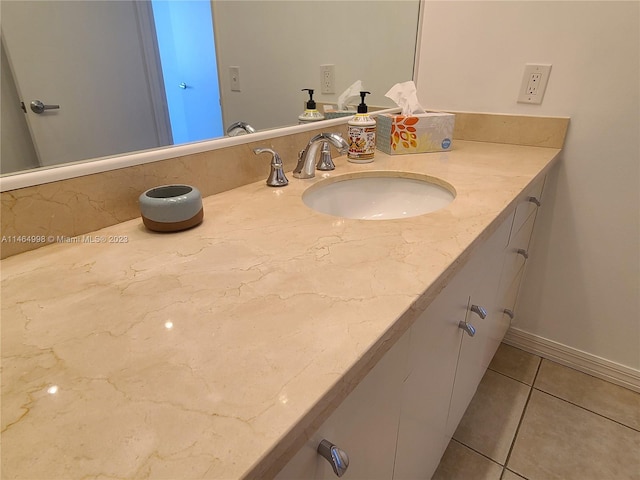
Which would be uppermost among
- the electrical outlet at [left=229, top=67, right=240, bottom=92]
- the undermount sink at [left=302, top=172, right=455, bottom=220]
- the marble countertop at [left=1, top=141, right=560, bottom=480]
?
the electrical outlet at [left=229, top=67, right=240, bottom=92]

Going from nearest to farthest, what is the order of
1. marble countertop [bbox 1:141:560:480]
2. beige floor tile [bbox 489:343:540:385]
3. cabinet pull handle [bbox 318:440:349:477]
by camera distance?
marble countertop [bbox 1:141:560:480]
cabinet pull handle [bbox 318:440:349:477]
beige floor tile [bbox 489:343:540:385]

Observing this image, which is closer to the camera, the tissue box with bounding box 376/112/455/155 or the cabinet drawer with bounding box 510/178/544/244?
the cabinet drawer with bounding box 510/178/544/244

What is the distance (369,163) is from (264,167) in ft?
1.10

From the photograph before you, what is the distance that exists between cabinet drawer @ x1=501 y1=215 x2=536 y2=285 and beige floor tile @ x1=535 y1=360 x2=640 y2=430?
1.56 ft

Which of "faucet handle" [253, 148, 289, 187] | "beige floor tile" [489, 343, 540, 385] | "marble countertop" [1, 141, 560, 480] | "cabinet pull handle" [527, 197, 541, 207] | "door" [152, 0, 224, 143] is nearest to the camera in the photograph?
"marble countertop" [1, 141, 560, 480]

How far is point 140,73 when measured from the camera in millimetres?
770

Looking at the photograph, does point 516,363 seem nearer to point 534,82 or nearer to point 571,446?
point 571,446

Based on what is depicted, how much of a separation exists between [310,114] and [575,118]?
0.85 meters

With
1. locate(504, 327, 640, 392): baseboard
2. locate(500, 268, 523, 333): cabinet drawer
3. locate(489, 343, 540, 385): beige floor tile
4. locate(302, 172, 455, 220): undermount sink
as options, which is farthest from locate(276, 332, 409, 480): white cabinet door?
locate(504, 327, 640, 392): baseboard

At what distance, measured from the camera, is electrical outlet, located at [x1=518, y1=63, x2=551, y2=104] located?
123 centimetres

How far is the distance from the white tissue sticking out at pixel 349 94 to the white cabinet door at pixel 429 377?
841 mm

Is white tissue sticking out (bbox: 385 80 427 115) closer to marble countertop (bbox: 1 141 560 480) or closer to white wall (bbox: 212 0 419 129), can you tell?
white wall (bbox: 212 0 419 129)

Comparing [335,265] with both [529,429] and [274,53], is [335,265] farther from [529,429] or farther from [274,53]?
[529,429]

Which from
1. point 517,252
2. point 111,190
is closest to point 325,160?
point 111,190
